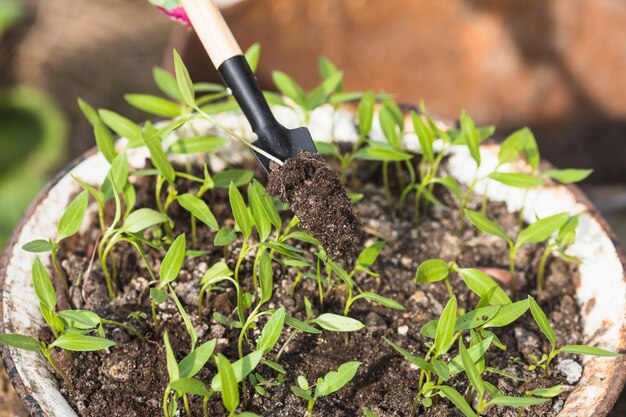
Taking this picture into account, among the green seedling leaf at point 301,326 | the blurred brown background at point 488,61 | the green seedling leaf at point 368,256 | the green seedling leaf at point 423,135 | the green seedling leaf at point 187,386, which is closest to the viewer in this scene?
the green seedling leaf at point 187,386

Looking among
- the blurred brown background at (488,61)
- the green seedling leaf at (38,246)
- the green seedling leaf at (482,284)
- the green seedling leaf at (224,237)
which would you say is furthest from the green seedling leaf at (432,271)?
the blurred brown background at (488,61)

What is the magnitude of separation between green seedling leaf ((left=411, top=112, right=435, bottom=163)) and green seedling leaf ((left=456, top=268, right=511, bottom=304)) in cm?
21

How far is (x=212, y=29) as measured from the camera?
951mm

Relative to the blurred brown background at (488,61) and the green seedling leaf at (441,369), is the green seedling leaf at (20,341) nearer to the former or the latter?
the green seedling leaf at (441,369)

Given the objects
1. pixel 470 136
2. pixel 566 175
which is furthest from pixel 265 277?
pixel 566 175

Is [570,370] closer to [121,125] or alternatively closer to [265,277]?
[265,277]

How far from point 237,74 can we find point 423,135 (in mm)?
294

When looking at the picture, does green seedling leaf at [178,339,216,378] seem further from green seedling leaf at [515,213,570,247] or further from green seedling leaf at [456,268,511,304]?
green seedling leaf at [515,213,570,247]

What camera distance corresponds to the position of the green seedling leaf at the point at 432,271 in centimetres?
95

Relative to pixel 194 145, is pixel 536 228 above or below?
below

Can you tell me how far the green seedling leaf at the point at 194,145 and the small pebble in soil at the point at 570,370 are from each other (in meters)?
0.53

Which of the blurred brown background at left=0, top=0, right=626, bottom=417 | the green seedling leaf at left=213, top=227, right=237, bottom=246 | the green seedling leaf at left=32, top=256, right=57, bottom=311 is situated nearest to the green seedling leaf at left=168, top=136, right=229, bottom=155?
the green seedling leaf at left=213, top=227, right=237, bottom=246

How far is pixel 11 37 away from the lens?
7.72 feet

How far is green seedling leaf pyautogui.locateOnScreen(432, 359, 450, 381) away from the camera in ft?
2.76
